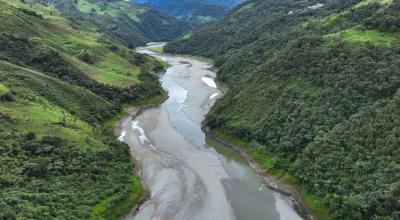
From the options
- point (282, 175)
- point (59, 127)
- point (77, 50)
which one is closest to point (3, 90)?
point (59, 127)

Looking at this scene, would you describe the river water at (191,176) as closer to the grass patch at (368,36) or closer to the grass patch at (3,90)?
the grass patch at (3,90)

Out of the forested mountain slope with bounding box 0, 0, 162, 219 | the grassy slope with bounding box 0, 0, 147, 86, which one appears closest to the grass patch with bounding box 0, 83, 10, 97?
the forested mountain slope with bounding box 0, 0, 162, 219

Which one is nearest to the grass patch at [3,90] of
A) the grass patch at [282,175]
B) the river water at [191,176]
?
the river water at [191,176]

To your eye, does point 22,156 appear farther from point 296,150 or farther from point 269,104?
point 269,104

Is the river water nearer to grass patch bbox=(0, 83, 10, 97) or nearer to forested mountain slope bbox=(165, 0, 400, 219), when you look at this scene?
forested mountain slope bbox=(165, 0, 400, 219)

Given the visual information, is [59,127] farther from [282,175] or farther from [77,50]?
[77,50]

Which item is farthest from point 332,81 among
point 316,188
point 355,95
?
point 316,188
